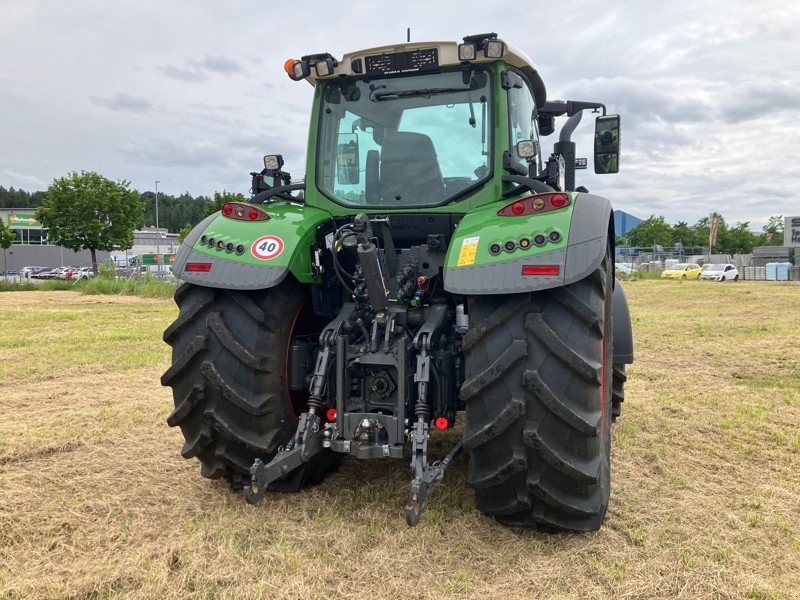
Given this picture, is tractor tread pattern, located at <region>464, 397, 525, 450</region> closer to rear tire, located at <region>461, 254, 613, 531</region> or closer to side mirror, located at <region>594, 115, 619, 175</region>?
rear tire, located at <region>461, 254, 613, 531</region>

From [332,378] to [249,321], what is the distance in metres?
0.55

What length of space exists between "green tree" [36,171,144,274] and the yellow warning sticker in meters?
34.1

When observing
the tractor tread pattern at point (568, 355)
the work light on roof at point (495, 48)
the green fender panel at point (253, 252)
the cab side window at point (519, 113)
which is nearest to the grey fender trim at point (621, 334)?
the cab side window at point (519, 113)

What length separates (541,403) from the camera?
9.38 ft

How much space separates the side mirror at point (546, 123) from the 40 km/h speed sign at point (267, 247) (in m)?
2.72

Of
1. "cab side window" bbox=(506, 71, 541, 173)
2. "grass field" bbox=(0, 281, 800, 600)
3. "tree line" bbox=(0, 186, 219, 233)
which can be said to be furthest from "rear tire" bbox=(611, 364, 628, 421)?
"tree line" bbox=(0, 186, 219, 233)

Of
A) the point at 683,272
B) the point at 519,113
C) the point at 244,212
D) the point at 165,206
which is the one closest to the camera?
the point at 244,212

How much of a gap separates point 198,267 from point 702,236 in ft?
230

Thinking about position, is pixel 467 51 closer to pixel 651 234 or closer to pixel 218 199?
pixel 218 199

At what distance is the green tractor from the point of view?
291cm

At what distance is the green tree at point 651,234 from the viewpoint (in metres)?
60.9

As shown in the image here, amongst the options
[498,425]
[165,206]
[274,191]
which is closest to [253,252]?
[274,191]

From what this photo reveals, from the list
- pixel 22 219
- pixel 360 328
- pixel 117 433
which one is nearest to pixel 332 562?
pixel 360 328

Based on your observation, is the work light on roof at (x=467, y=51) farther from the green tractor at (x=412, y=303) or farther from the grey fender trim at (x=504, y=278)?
the grey fender trim at (x=504, y=278)
